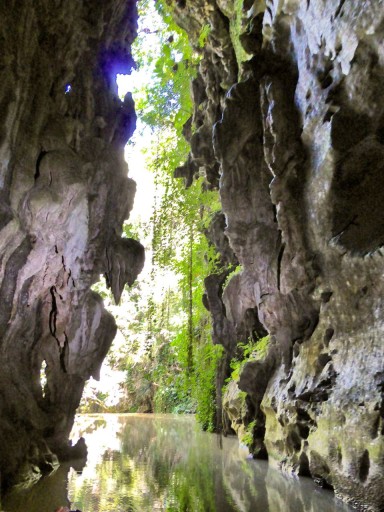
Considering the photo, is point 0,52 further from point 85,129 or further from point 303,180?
point 303,180

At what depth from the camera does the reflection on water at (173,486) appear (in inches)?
213

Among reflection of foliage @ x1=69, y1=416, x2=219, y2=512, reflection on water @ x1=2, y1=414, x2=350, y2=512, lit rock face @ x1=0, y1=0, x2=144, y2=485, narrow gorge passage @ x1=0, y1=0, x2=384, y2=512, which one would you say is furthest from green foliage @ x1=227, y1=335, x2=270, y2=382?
lit rock face @ x1=0, y1=0, x2=144, y2=485

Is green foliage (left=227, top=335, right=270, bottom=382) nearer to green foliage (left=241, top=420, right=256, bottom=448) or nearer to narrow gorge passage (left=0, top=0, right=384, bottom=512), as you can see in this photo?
narrow gorge passage (left=0, top=0, right=384, bottom=512)

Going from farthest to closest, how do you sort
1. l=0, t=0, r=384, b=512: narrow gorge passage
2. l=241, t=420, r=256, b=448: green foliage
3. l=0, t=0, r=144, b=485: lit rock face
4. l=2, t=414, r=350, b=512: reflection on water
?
l=241, t=420, r=256, b=448: green foliage → l=0, t=0, r=144, b=485: lit rock face → l=0, t=0, r=384, b=512: narrow gorge passage → l=2, t=414, r=350, b=512: reflection on water

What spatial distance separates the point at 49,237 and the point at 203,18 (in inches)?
312

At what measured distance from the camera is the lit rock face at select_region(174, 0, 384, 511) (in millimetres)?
6012

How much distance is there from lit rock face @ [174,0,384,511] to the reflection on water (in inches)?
23.3

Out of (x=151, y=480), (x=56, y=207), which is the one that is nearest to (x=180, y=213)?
(x=56, y=207)

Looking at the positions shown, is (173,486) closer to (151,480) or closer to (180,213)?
(151,480)

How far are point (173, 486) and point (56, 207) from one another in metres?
5.03

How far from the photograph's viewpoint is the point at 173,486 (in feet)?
21.3

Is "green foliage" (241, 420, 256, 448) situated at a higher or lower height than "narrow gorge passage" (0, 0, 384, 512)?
lower

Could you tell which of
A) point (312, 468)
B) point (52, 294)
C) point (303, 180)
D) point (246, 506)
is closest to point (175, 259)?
point (52, 294)

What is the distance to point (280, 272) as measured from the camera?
9109mm
